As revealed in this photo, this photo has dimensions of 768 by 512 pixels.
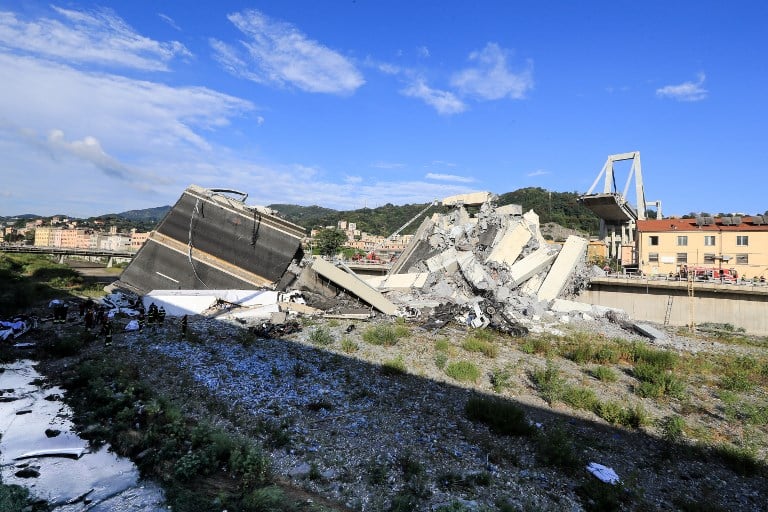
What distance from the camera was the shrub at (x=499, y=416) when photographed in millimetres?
7492

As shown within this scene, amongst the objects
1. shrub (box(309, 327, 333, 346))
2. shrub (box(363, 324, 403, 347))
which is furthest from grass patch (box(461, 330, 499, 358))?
shrub (box(309, 327, 333, 346))

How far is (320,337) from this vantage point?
491 inches

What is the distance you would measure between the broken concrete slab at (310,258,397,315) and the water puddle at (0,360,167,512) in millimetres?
10846

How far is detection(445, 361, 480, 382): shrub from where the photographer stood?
10.1 m

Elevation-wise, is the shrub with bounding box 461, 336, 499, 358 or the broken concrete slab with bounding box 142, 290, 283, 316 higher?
the broken concrete slab with bounding box 142, 290, 283, 316

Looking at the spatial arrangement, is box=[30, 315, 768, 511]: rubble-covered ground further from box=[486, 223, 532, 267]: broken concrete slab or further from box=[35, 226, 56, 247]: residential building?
box=[35, 226, 56, 247]: residential building

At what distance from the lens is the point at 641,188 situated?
30109 millimetres

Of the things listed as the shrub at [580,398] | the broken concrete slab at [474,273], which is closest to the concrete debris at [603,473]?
the shrub at [580,398]

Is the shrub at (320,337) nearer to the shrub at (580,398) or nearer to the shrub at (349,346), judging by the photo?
the shrub at (349,346)

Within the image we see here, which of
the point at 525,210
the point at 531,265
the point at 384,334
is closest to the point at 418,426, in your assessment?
the point at 384,334

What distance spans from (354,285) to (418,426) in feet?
34.3

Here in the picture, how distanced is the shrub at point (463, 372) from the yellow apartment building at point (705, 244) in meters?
20.2

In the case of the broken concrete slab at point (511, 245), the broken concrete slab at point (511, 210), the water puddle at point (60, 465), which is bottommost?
the water puddle at point (60, 465)

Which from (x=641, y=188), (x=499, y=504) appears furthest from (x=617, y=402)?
(x=641, y=188)
